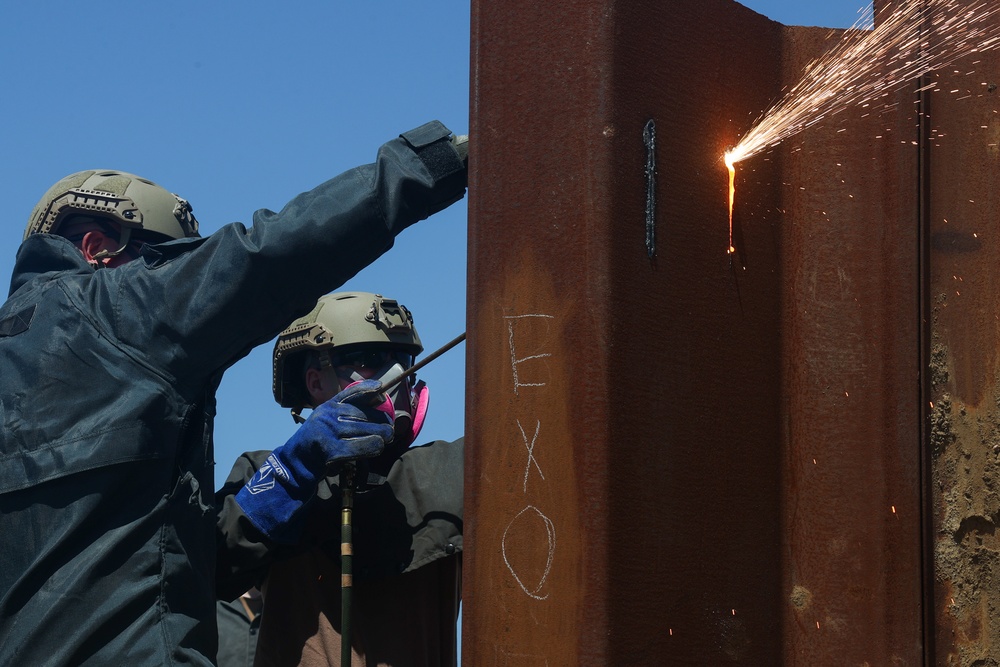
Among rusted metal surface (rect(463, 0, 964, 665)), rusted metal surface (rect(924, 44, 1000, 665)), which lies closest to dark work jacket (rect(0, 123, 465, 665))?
rusted metal surface (rect(463, 0, 964, 665))

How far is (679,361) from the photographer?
7.14 feet

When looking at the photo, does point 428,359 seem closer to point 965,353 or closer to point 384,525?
point 384,525

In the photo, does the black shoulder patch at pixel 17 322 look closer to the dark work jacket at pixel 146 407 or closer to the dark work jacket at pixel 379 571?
the dark work jacket at pixel 146 407

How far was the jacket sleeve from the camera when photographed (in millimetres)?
3172

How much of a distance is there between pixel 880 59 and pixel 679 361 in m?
0.74

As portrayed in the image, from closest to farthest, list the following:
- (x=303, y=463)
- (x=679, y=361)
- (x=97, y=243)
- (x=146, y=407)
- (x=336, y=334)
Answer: (x=679, y=361)
(x=146, y=407)
(x=303, y=463)
(x=97, y=243)
(x=336, y=334)

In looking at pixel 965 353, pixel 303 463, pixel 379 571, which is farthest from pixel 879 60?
pixel 379 571

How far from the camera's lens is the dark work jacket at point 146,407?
3.07 metres

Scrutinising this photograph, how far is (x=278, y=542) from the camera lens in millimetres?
3854

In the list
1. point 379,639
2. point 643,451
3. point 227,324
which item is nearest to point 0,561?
point 227,324

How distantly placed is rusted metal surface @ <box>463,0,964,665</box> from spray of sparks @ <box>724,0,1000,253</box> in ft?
0.12

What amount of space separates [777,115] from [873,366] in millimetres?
526

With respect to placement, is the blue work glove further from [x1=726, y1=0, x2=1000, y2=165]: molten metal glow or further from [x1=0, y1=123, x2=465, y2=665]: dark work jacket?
[x1=726, y1=0, x2=1000, y2=165]: molten metal glow

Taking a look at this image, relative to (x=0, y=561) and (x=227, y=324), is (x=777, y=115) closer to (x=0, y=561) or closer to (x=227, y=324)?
(x=227, y=324)
